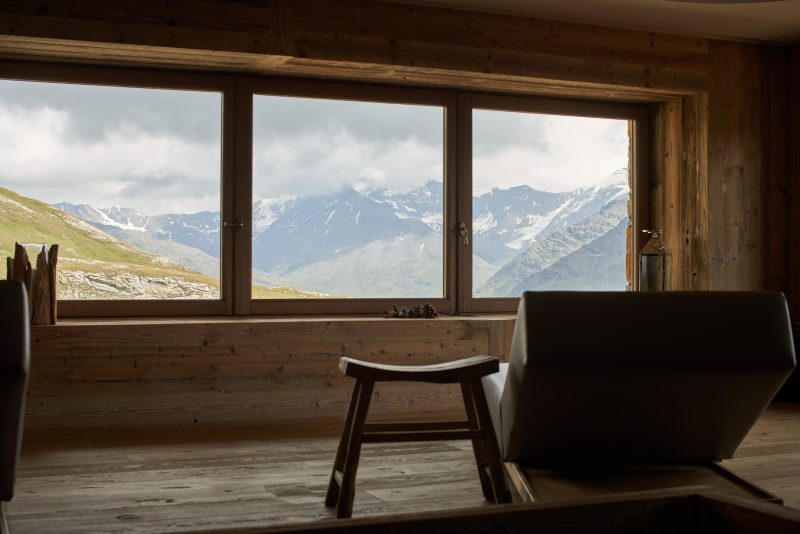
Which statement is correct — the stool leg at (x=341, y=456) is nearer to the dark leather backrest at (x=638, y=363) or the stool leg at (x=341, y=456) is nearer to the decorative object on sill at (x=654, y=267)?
the dark leather backrest at (x=638, y=363)

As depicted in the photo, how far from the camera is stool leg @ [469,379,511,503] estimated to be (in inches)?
118

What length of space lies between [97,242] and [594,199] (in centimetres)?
327

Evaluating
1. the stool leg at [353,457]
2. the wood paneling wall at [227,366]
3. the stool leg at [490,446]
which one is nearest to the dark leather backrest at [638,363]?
the stool leg at [490,446]

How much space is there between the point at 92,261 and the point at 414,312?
1867mm

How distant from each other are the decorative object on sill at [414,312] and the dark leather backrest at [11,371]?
3.14 metres

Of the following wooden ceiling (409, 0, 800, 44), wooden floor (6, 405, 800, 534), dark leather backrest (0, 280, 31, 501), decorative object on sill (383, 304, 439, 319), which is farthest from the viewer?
decorative object on sill (383, 304, 439, 319)

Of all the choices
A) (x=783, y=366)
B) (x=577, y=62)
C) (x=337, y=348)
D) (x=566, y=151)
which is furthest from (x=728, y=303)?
(x=566, y=151)

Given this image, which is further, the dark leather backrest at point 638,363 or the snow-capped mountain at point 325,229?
the snow-capped mountain at point 325,229

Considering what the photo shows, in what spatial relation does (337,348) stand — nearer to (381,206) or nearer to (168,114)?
(381,206)

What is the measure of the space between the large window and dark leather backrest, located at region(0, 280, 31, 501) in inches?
105

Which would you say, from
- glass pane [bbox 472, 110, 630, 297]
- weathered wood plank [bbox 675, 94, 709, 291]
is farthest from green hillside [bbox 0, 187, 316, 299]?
weathered wood plank [bbox 675, 94, 709, 291]

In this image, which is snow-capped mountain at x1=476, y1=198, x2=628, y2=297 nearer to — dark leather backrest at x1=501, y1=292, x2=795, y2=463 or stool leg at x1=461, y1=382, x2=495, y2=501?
stool leg at x1=461, y1=382, x2=495, y2=501

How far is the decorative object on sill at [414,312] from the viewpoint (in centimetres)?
543

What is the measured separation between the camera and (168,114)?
206 inches
